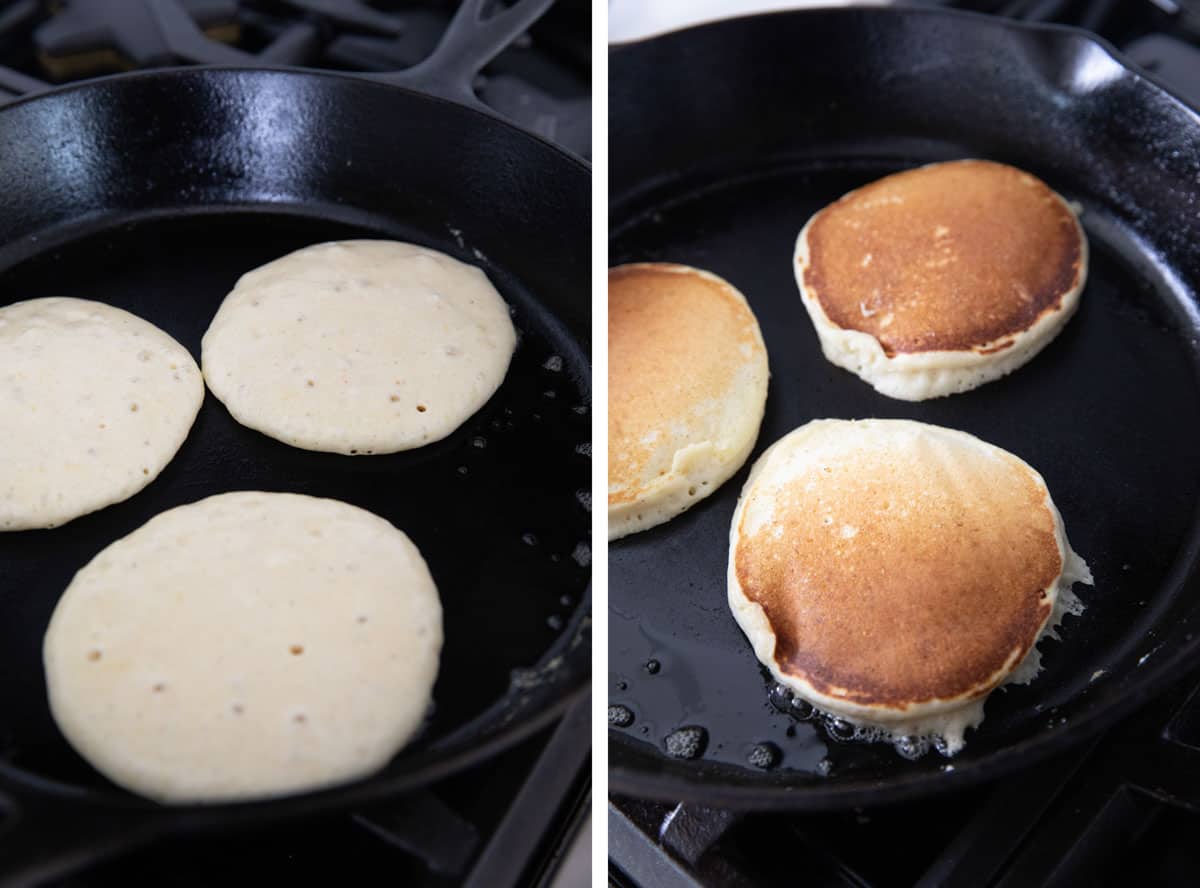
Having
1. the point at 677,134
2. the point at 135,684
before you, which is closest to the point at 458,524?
the point at 135,684

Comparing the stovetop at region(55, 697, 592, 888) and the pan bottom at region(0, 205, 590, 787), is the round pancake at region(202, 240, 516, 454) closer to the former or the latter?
the pan bottom at region(0, 205, 590, 787)

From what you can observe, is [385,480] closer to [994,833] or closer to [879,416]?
[879,416]

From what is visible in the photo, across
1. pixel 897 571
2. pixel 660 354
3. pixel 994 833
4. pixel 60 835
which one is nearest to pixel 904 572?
pixel 897 571

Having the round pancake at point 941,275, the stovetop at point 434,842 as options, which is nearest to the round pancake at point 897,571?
the round pancake at point 941,275

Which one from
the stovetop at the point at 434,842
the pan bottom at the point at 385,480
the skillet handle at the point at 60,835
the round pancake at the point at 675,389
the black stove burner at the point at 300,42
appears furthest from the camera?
the black stove burner at the point at 300,42

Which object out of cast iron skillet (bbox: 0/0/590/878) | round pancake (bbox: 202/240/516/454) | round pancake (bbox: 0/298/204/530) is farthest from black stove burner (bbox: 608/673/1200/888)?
round pancake (bbox: 0/298/204/530)

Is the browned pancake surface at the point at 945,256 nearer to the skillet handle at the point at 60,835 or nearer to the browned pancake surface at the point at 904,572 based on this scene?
the browned pancake surface at the point at 904,572
